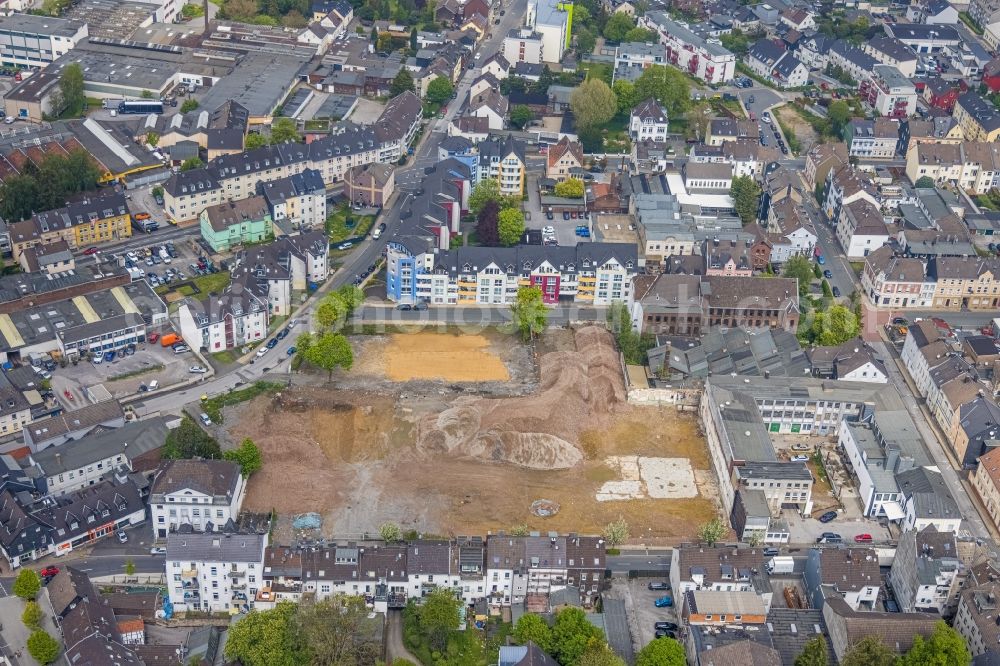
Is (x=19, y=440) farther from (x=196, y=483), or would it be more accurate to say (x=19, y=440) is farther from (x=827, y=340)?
(x=827, y=340)

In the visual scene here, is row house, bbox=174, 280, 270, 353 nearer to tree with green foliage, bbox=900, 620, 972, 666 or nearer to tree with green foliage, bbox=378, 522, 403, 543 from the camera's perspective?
tree with green foliage, bbox=378, 522, 403, 543

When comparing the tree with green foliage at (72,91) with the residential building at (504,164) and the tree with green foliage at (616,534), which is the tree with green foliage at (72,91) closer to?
the residential building at (504,164)

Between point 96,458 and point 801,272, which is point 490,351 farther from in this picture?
point 96,458

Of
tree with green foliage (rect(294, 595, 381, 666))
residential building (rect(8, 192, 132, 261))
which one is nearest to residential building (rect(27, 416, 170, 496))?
tree with green foliage (rect(294, 595, 381, 666))

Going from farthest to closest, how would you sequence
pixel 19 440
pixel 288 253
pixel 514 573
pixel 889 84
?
pixel 889 84 → pixel 288 253 → pixel 19 440 → pixel 514 573

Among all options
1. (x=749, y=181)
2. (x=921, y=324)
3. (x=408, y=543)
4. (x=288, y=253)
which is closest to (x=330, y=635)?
(x=408, y=543)
